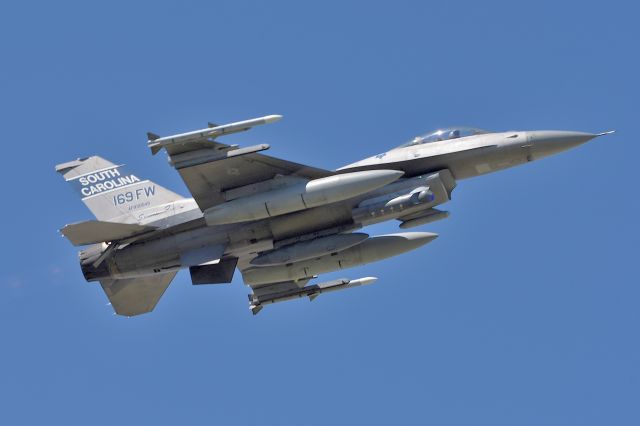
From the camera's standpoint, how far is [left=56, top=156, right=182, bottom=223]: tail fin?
84.6 feet

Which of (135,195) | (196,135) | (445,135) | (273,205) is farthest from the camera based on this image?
(135,195)

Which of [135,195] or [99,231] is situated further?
[135,195]

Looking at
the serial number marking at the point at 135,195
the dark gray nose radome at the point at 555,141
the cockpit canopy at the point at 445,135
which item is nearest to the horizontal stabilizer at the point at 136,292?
the serial number marking at the point at 135,195

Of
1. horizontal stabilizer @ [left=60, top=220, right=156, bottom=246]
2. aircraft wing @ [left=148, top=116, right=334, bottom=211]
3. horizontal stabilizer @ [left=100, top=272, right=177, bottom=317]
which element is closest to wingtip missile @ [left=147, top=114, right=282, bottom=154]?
aircraft wing @ [left=148, top=116, right=334, bottom=211]

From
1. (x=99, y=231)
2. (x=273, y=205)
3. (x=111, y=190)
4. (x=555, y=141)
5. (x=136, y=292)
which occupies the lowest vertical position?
(x=136, y=292)

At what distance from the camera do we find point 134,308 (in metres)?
27.1

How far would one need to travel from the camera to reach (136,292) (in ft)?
88.5

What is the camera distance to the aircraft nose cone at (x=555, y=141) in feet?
79.6

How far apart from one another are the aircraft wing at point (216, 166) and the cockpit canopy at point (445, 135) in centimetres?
232

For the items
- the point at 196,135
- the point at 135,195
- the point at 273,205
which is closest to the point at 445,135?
the point at 273,205

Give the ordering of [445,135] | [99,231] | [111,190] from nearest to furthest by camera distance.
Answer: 1. [99,231]
2. [445,135]
3. [111,190]

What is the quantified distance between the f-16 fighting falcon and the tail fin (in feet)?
0.11

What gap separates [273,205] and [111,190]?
505 centimetres

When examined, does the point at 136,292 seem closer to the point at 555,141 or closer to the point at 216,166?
the point at 216,166
